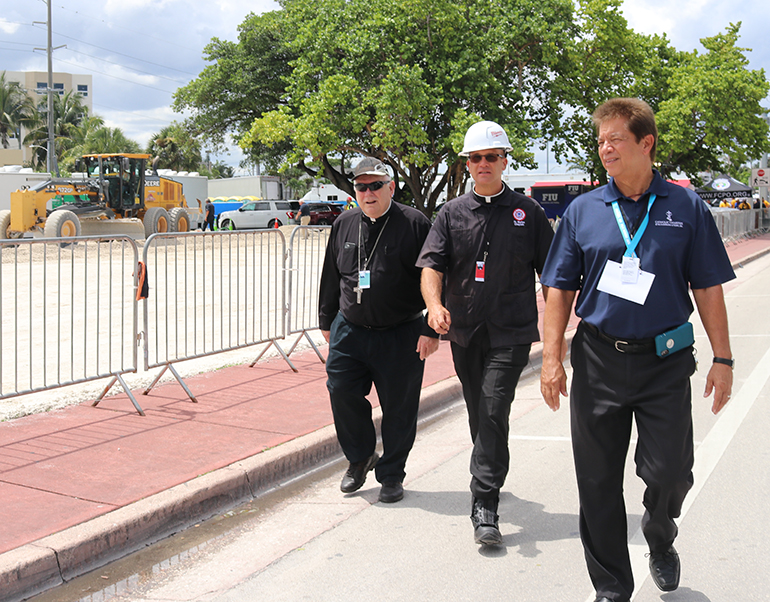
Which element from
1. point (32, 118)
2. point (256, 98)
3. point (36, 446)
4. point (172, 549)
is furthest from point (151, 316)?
point (32, 118)

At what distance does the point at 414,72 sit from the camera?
2542cm

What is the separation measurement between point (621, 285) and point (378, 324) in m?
1.93

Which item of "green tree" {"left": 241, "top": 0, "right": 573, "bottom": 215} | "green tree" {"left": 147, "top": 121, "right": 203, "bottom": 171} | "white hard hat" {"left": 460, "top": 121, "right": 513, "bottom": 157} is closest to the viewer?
"white hard hat" {"left": 460, "top": 121, "right": 513, "bottom": 157}

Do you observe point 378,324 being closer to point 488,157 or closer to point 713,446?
point 488,157

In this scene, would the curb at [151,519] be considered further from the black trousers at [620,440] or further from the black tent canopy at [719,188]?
the black tent canopy at [719,188]

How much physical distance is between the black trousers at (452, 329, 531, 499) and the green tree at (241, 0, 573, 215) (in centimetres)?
2142

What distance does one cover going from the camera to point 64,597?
3.72 metres

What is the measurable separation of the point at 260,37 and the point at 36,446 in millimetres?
30418

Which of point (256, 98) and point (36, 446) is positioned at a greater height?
point (256, 98)

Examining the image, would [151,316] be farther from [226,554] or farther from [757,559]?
[757,559]

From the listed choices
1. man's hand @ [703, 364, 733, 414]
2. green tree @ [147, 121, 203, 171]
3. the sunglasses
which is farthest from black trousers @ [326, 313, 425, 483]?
green tree @ [147, 121, 203, 171]

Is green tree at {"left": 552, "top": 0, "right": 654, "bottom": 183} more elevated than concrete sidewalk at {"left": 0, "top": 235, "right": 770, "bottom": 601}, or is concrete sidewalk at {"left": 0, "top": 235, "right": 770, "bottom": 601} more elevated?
green tree at {"left": 552, "top": 0, "right": 654, "bottom": 183}

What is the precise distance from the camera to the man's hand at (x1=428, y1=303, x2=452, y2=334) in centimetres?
407

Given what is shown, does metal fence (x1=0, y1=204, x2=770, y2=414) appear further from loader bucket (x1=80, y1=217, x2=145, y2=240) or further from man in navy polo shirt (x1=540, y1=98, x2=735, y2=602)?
loader bucket (x1=80, y1=217, x2=145, y2=240)
